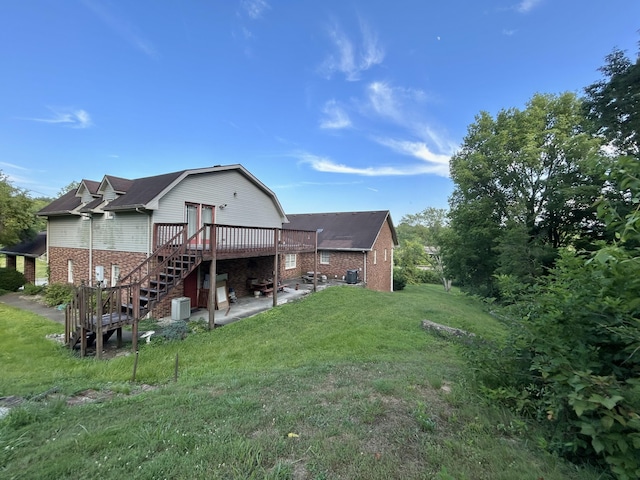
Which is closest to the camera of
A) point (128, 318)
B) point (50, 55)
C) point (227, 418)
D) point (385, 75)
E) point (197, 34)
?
point (227, 418)

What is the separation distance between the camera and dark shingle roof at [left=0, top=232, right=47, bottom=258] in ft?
52.3

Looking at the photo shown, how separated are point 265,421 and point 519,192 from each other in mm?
21155

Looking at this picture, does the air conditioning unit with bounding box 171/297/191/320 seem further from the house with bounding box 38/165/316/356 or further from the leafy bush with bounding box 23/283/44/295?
the leafy bush with bounding box 23/283/44/295

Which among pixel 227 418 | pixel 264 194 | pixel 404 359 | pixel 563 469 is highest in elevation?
pixel 264 194

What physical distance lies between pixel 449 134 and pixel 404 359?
21.3 metres

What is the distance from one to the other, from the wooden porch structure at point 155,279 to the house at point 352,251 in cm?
680

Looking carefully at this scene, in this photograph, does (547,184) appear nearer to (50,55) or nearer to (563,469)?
(563,469)

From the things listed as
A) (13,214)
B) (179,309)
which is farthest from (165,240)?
(13,214)

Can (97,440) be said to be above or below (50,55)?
below

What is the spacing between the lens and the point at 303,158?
25844 millimetres

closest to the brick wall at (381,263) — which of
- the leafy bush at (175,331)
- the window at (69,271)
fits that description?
the leafy bush at (175,331)

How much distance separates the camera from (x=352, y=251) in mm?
19891

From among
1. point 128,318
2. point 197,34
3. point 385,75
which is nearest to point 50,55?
point 197,34

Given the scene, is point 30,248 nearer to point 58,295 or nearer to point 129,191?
point 58,295
